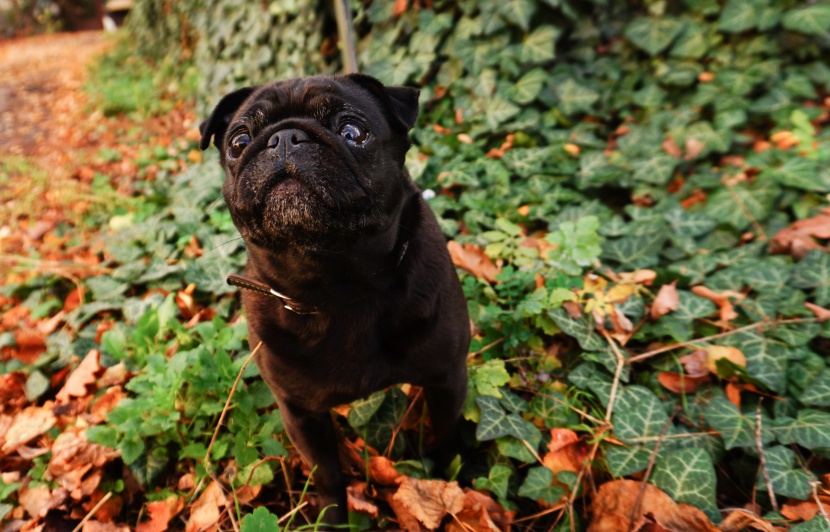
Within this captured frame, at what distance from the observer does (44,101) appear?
7.52 metres

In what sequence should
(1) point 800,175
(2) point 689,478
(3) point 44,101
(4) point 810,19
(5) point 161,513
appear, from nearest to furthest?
(2) point 689,478, (5) point 161,513, (1) point 800,175, (4) point 810,19, (3) point 44,101

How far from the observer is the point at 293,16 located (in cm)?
436

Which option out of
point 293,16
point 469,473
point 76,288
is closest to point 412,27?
point 293,16

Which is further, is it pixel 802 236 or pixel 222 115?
pixel 802 236

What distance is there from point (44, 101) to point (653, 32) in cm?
827

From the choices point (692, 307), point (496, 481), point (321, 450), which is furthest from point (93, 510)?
point (692, 307)

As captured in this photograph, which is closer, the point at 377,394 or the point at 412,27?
the point at 377,394

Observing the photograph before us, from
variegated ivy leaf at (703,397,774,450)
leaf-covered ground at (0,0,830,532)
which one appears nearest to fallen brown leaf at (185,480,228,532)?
leaf-covered ground at (0,0,830,532)

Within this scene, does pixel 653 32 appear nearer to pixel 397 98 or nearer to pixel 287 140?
pixel 397 98

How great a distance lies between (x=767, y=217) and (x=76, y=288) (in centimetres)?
401

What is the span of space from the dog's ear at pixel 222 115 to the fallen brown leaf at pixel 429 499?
4.64ft

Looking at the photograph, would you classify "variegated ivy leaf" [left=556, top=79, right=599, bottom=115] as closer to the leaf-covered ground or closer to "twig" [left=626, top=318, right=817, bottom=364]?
the leaf-covered ground

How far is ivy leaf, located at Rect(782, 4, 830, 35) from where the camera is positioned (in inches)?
132

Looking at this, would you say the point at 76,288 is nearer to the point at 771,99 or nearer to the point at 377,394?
the point at 377,394
